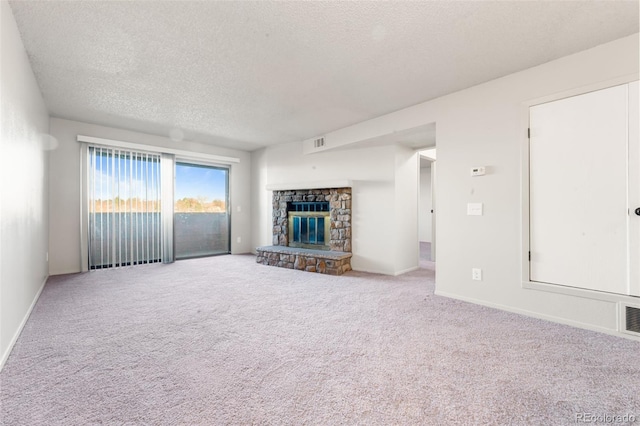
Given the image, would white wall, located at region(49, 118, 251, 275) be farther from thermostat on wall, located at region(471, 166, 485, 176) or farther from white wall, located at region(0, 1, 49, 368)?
thermostat on wall, located at region(471, 166, 485, 176)

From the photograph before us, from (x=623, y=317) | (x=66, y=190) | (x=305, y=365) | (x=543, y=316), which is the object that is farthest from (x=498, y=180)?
(x=66, y=190)

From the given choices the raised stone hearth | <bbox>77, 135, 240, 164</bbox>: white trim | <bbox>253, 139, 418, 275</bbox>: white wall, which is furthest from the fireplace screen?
<bbox>77, 135, 240, 164</bbox>: white trim

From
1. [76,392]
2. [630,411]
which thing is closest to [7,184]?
[76,392]

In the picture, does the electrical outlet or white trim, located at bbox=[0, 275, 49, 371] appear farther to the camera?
the electrical outlet

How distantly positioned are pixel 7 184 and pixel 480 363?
11.5 feet

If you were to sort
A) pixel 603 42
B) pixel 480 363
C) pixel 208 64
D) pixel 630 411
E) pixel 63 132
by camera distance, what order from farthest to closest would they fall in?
pixel 63 132 → pixel 208 64 → pixel 603 42 → pixel 480 363 → pixel 630 411

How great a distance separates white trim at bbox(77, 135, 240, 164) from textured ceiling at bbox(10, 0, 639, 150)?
84cm

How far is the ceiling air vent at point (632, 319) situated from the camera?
228 centimetres

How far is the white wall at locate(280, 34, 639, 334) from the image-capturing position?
2469mm

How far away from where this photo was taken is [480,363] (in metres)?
1.90

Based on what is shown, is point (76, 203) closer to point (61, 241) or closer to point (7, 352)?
point (61, 241)

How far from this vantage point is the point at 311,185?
523cm

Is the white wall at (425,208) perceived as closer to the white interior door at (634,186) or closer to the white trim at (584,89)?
the white trim at (584,89)

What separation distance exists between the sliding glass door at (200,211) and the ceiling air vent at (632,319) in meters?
6.27
